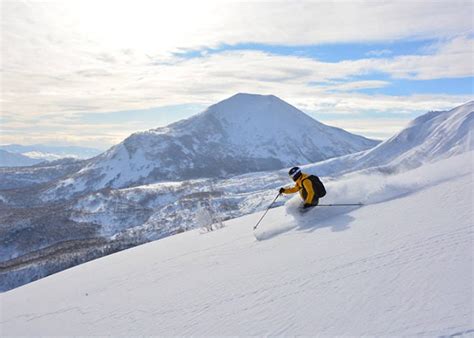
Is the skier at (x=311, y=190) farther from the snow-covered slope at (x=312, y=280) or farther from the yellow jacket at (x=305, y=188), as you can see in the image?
the snow-covered slope at (x=312, y=280)

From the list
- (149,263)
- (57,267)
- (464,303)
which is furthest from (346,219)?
(57,267)

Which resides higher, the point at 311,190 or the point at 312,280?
the point at 311,190

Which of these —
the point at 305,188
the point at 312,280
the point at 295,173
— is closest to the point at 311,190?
the point at 305,188

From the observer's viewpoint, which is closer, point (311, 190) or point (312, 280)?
point (312, 280)

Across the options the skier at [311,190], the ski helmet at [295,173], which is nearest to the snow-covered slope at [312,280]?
the skier at [311,190]

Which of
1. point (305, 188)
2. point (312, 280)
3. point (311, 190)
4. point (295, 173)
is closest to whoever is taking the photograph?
point (312, 280)

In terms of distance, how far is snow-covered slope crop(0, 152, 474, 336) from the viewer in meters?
5.59

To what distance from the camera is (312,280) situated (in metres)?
7.05

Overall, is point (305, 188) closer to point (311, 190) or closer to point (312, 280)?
point (311, 190)

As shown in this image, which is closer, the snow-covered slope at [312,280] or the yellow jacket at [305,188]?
the snow-covered slope at [312,280]

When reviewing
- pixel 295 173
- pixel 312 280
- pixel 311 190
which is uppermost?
pixel 295 173

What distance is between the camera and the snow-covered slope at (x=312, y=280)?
5586 mm

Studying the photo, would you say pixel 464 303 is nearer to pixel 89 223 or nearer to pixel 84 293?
pixel 84 293

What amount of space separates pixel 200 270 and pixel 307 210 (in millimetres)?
4058
